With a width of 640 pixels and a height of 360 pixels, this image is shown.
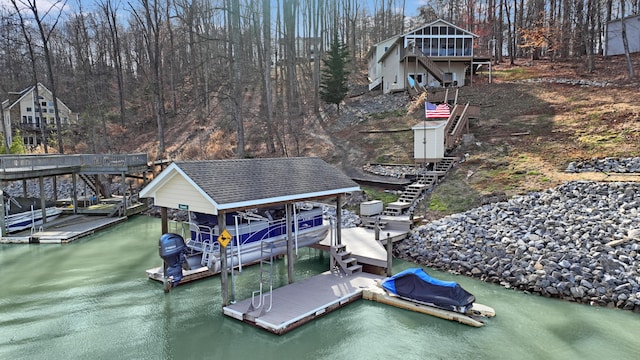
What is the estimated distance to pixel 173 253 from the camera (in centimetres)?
1278

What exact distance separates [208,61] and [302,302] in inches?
1430

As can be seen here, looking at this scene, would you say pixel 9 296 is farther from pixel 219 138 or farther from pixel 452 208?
pixel 219 138

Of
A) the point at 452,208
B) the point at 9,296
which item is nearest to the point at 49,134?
the point at 9,296

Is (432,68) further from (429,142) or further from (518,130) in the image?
(429,142)

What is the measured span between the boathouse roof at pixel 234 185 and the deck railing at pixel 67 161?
1208 centimetres

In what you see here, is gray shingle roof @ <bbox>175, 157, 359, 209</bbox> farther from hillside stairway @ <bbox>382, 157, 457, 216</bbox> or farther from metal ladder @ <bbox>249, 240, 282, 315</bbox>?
hillside stairway @ <bbox>382, 157, 457, 216</bbox>

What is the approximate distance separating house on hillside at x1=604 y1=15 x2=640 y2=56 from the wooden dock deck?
3983 centimetres

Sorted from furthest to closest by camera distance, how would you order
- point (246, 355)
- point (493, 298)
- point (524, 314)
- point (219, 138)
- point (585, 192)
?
point (219, 138)
point (585, 192)
point (493, 298)
point (524, 314)
point (246, 355)

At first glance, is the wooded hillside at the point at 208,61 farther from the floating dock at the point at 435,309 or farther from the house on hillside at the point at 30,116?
the floating dock at the point at 435,309

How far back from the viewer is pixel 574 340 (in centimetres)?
1020

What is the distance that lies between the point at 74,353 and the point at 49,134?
4576 cm

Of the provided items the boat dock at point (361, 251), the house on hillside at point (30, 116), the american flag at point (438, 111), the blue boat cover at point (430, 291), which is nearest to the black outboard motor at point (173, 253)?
the boat dock at point (361, 251)

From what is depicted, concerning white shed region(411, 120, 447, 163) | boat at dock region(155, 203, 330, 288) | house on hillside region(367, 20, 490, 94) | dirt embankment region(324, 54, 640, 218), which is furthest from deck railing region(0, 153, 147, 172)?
house on hillside region(367, 20, 490, 94)

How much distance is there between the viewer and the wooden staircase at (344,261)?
14.6 m
